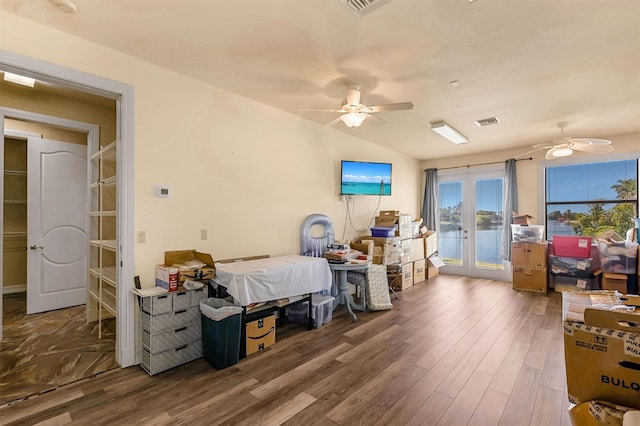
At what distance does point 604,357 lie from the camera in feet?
4.09

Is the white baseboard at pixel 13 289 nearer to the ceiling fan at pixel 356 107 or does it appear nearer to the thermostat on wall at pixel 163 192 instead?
the thermostat on wall at pixel 163 192

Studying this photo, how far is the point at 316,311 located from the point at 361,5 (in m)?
3.00

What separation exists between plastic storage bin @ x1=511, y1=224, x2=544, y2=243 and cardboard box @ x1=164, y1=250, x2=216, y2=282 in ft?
17.7

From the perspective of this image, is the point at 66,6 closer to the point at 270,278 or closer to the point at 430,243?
the point at 270,278

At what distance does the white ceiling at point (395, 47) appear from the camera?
1995 mm

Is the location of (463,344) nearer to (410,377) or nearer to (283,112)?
(410,377)

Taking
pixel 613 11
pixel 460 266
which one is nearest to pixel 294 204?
pixel 613 11

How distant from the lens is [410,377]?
2438mm

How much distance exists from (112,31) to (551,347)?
16.1 feet

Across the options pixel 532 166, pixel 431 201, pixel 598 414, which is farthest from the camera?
pixel 431 201

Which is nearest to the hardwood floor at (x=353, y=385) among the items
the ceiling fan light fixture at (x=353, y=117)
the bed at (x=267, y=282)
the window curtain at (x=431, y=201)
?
the bed at (x=267, y=282)

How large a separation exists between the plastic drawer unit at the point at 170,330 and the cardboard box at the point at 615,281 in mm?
5812

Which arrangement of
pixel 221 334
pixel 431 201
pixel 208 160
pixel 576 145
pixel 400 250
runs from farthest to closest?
pixel 431 201, pixel 400 250, pixel 576 145, pixel 208 160, pixel 221 334

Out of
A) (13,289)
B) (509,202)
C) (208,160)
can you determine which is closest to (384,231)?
(509,202)
